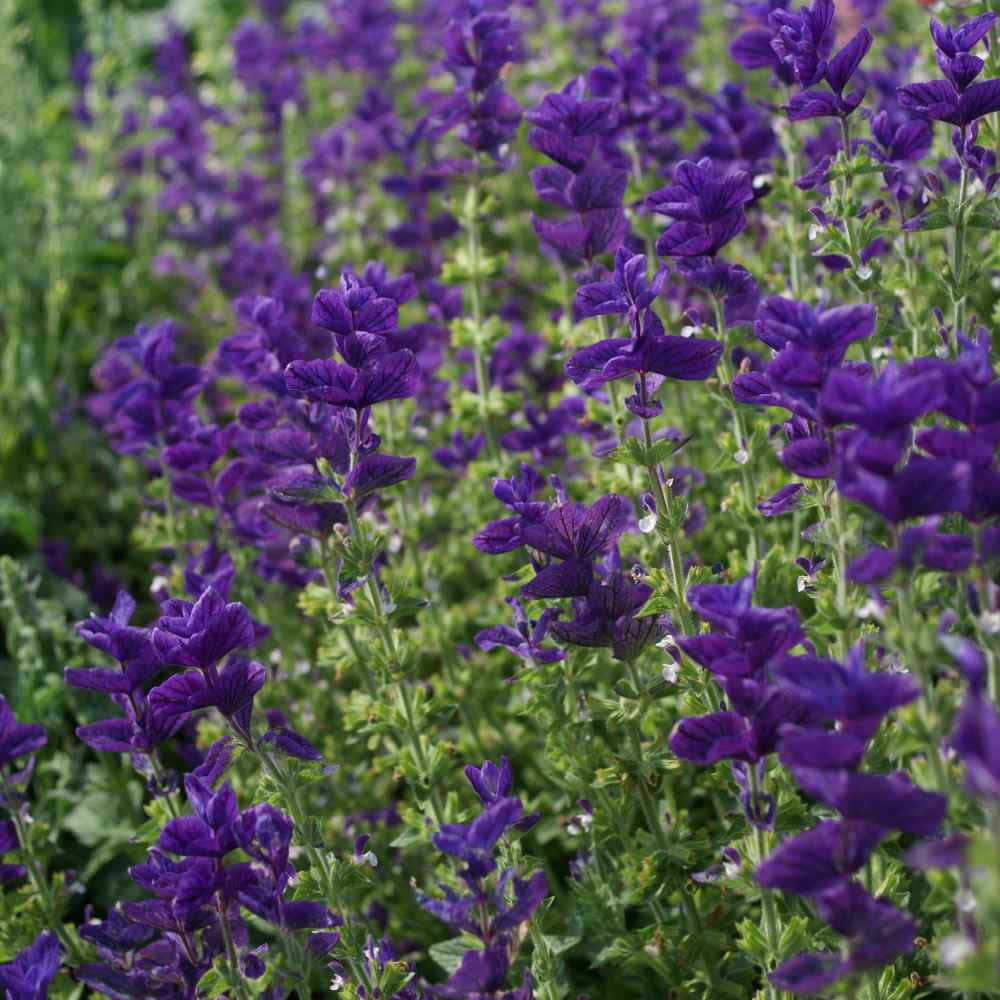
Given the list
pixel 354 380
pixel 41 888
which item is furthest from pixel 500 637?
pixel 41 888

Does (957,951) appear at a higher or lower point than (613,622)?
higher

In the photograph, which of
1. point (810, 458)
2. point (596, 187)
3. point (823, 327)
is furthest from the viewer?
point (596, 187)

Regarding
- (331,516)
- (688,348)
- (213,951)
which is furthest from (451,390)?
(213,951)

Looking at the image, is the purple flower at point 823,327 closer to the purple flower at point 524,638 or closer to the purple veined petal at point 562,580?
the purple veined petal at point 562,580

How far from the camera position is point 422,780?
10.8 ft

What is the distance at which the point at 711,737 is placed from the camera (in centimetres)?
225

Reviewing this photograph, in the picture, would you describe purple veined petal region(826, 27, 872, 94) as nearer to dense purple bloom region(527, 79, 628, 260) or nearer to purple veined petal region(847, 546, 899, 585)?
dense purple bloom region(527, 79, 628, 260)

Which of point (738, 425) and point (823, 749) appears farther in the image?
point (738, 425)

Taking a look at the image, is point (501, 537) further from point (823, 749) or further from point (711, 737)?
point (823, 749)

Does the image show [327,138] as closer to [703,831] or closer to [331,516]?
[331,516]

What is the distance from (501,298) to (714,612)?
4405 mm

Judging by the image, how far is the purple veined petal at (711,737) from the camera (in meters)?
2.20

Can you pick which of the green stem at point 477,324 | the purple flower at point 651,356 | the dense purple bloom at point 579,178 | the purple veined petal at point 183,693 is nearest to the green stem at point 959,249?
the purple flower at point 651,356

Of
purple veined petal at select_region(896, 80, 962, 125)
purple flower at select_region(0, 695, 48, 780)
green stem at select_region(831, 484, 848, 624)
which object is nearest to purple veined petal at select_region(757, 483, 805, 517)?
green stem at select_region(831, 484, 848, 624)
